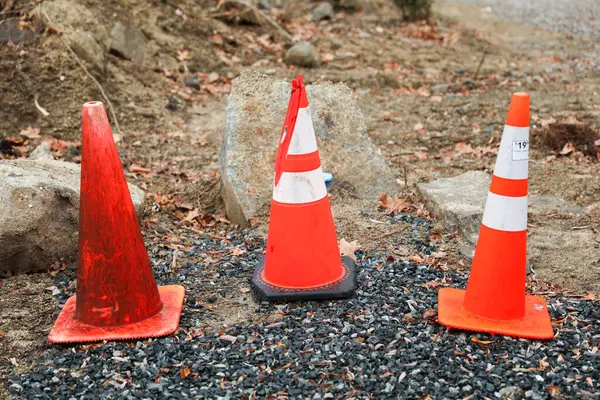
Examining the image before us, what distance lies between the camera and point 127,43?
933 centimetres

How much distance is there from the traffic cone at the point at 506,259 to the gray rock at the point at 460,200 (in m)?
1.08

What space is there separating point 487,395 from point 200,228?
2.82 metres

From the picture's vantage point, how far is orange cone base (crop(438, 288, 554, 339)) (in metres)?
3.41

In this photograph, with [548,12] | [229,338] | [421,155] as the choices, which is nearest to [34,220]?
[229,338]

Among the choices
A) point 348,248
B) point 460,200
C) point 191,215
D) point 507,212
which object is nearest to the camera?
point 507,212

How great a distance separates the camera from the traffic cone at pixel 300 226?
12.4 feet

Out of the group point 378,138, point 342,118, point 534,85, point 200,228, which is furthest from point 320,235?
point 534,85

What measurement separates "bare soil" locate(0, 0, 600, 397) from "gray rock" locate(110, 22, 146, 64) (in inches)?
4.3

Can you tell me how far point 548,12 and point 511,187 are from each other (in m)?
13.4

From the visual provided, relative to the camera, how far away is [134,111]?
27.1 ft

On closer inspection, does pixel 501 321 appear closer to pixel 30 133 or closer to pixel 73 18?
pixel 30 133

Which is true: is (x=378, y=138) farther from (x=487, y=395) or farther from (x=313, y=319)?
(x=487, y=395)

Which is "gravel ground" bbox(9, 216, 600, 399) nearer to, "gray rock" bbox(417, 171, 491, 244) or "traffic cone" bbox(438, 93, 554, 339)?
"traffic cone" bbox(438, 93, 554, 339)

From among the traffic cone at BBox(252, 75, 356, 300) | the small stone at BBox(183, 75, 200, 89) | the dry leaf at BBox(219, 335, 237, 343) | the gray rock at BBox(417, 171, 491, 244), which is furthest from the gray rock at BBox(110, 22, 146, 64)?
the dry leaf at BBox(219, 335, 237, 343)
